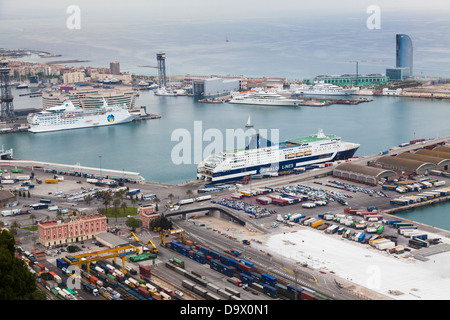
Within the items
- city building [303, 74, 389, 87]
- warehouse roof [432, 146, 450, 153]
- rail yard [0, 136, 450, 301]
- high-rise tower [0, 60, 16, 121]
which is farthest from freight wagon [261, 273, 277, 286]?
city building [303, 74, 389, 87]

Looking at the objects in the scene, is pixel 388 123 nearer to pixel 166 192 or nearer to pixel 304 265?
pixel 166 192

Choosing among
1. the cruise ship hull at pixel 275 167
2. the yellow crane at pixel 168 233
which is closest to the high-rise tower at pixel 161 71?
the cruise ship hull at pixel 275 167

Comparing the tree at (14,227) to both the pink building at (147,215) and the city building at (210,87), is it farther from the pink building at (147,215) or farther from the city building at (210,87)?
the city building at (210,87)

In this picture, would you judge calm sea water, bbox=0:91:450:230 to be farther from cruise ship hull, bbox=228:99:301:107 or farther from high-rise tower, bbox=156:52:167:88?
high-rise tower, bbox=156:52:167:88

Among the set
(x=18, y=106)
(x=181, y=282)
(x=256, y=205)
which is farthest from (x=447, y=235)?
(x=18, y=106)

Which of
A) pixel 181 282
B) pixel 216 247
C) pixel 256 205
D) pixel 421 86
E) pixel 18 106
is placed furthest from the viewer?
pixel 421 86

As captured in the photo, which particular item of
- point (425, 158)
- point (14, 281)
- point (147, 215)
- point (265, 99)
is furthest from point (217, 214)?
point (265, 99)
